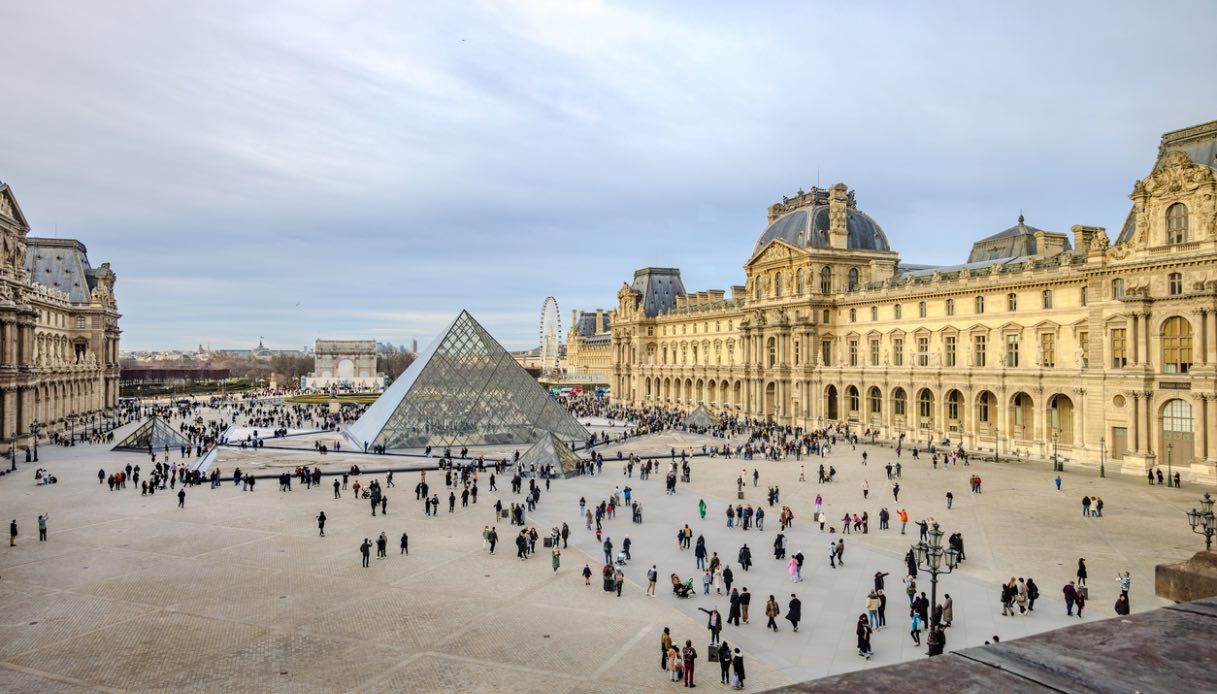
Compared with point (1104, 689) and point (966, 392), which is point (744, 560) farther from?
point (966, 392)

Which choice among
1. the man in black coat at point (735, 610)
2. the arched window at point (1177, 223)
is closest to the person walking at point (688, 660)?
the man in black coat at point (735, 610)

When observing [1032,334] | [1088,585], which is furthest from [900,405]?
[1088,585]

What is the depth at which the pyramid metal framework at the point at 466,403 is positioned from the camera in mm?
42938

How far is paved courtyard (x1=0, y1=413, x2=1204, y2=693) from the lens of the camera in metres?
12.8

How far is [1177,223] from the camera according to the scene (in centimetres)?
3172

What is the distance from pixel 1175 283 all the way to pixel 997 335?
1063cm

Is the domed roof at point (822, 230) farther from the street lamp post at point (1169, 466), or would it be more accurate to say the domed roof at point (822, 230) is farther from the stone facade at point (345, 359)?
the stone facade at point (345, 359)

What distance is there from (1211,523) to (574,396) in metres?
85.0

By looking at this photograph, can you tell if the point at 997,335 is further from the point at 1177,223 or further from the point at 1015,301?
the point at 1177,223

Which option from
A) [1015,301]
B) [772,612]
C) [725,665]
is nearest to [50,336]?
[772,612]

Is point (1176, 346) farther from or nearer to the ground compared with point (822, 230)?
nearer to the ground

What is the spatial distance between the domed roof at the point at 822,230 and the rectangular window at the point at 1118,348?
76.7 ft

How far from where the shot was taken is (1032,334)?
39875mm

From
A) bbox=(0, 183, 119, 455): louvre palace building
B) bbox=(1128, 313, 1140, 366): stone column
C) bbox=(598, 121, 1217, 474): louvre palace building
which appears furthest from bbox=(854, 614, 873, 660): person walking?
bbox=(0, 183, 119, 455): louvre palace building
